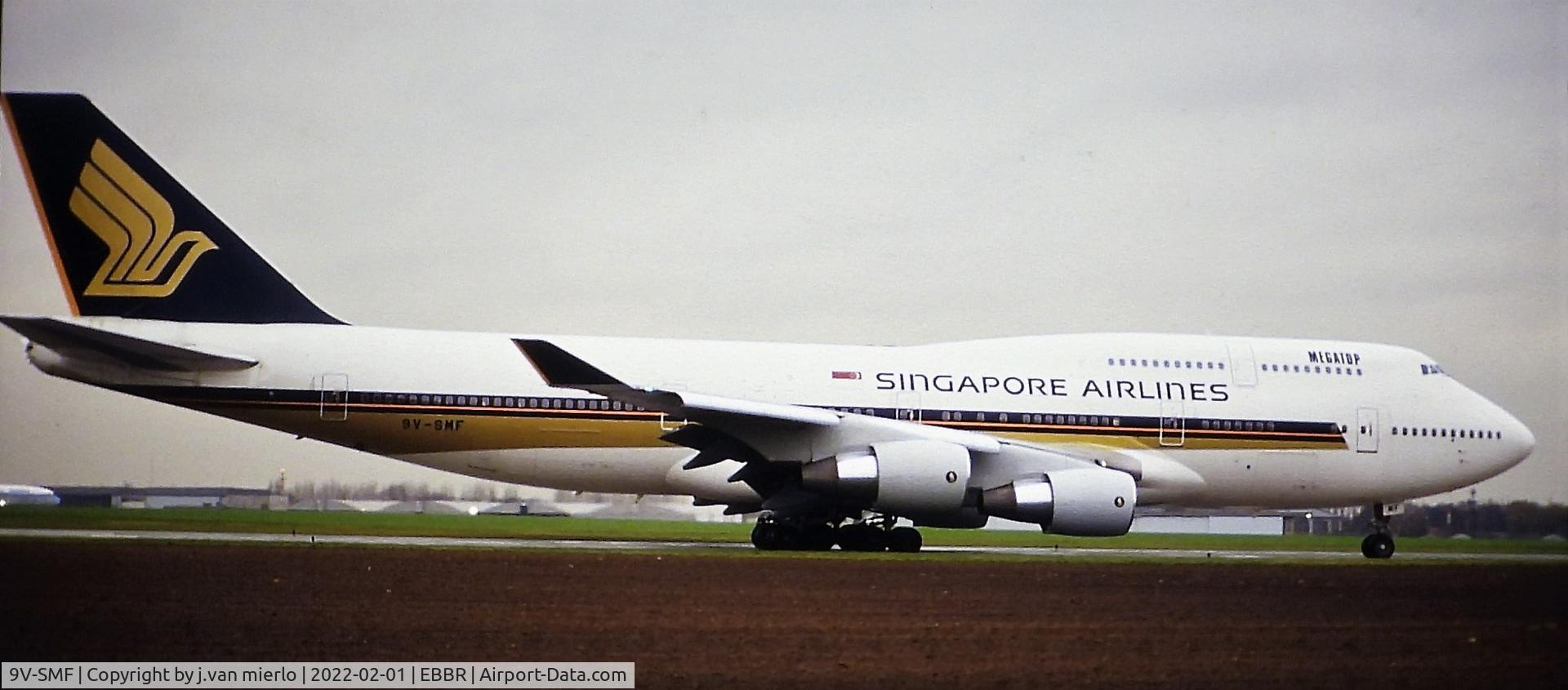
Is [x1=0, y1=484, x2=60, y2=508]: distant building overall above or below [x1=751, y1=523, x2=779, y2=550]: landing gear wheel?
above

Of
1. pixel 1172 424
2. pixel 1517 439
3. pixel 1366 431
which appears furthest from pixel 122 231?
pixel 1517 439

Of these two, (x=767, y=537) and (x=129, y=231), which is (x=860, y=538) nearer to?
(x=767, y=537)

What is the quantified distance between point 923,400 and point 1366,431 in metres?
6.60

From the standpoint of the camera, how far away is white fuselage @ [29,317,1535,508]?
60.3 ft

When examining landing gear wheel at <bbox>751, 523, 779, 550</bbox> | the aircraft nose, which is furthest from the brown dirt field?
the aircraft nose

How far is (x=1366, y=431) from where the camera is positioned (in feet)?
68.4

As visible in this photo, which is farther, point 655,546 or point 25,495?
point 655,546

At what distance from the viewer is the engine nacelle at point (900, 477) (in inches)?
650

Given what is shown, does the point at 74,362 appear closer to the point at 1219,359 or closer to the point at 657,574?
the point at 657,574

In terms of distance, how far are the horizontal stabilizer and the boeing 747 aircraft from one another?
0.04 metres
